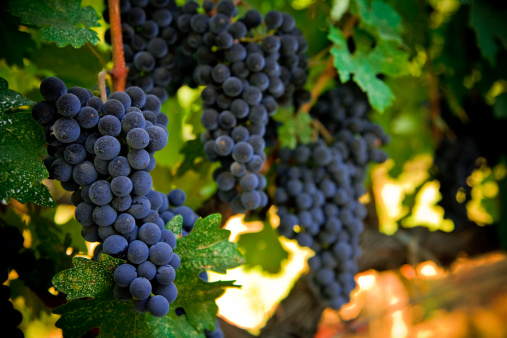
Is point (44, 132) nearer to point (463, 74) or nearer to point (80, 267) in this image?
point (80, 267)

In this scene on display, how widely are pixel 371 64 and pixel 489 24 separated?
20.4 inches

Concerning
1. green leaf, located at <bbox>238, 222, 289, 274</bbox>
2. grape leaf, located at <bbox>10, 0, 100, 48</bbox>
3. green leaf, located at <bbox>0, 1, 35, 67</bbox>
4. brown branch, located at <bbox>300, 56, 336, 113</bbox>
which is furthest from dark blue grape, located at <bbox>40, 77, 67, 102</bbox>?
green leaf, located at <bbox>238, 222, 289, 274</bbox>

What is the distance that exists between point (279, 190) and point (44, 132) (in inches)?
23.4

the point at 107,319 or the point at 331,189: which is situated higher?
the point at 107,319

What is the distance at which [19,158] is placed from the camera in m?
0.63

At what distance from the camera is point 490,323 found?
3.28 metres

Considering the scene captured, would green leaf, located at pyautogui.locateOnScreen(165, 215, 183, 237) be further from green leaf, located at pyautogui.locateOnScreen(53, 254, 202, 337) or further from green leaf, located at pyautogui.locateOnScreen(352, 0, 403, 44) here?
green leaf, located at pyautogui.locateOnScreen(352, 0, 403, 44)

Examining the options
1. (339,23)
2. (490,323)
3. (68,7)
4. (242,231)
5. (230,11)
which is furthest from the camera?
(490,323)

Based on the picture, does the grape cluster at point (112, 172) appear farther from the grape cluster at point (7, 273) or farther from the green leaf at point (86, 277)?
the grape cluster at point (7, 273)

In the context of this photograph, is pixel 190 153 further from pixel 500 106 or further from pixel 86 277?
pixel 500 106

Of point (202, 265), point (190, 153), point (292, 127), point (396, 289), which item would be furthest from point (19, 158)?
point (396, 289)

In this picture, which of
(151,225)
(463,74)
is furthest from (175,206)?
(463,74)

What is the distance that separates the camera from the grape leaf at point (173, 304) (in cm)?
61

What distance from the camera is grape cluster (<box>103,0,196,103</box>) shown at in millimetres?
847
